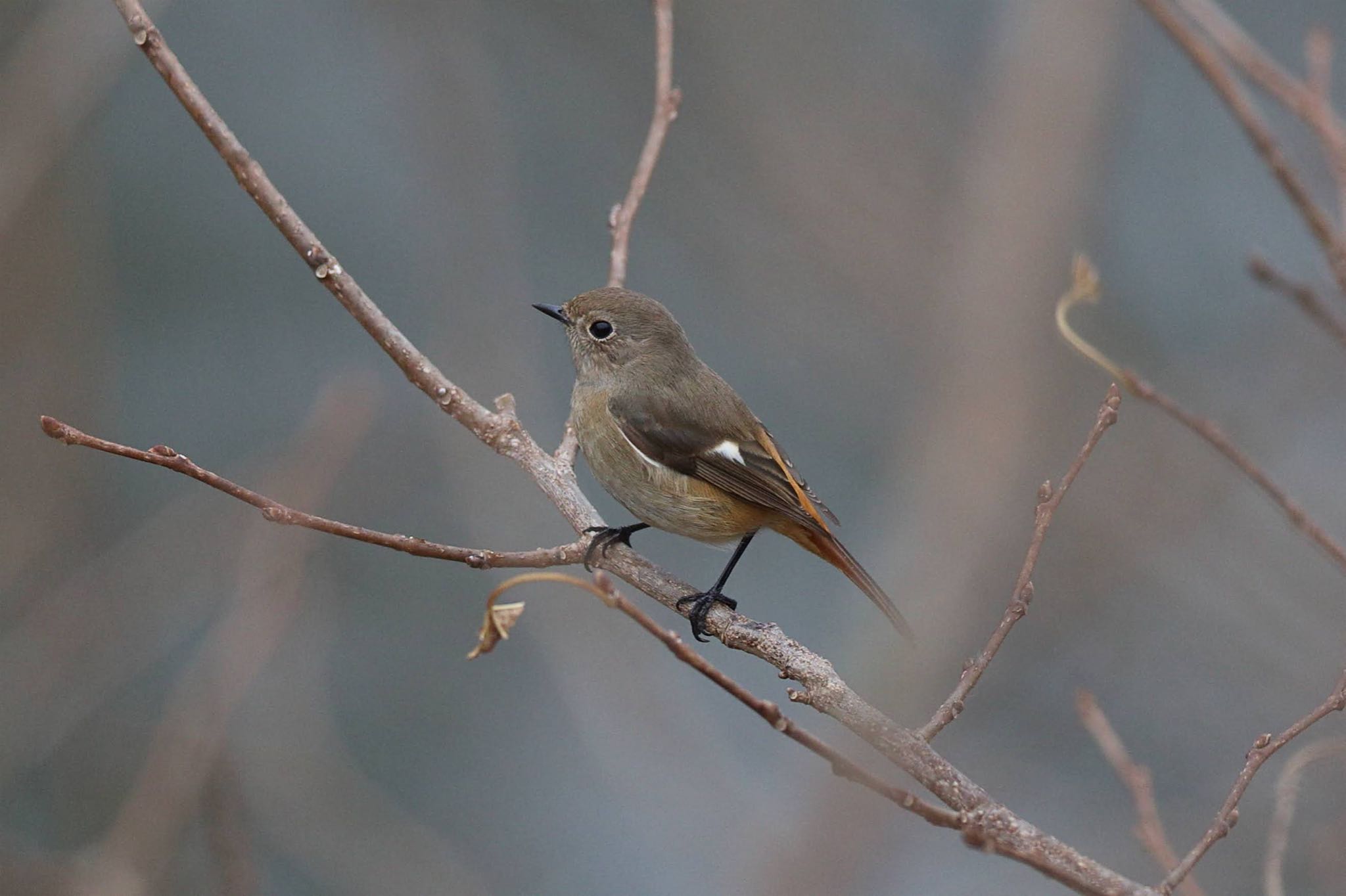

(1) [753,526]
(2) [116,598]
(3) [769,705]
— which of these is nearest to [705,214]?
(2) [116,598]

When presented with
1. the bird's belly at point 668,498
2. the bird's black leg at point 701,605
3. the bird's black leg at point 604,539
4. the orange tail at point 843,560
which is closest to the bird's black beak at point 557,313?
the bird's belly at point 668,498

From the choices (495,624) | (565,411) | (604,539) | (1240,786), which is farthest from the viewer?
(565,411)

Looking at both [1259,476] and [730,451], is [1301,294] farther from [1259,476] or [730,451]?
[730,451]

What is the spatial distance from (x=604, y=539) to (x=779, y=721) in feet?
4.23

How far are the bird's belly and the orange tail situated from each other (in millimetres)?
148

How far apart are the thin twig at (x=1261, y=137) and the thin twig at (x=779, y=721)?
100 centimetres

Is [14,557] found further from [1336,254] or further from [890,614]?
[1336,254]

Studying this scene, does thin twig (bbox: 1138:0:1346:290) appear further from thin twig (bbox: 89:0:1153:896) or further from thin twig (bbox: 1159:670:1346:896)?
thin twig (bbox: 89:0:1153:896)

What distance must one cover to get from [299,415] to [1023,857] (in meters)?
5.36

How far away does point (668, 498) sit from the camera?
3.17 meters

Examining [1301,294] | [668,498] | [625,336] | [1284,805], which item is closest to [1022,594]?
[1284,805]

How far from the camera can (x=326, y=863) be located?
441cm

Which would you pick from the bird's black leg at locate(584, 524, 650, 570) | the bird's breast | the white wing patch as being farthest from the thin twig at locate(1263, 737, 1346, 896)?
the white wing patch

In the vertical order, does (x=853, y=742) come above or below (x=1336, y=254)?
below
